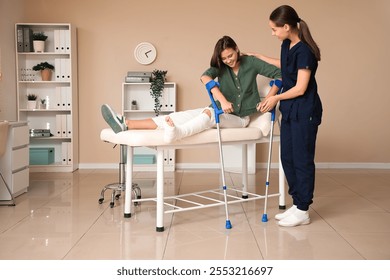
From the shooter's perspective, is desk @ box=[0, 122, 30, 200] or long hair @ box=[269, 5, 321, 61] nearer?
long hair @ box=[269, 5, 321, 61]

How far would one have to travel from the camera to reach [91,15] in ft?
17.9

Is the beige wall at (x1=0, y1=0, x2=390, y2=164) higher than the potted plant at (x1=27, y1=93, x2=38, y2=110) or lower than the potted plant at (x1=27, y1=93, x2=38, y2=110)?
higher

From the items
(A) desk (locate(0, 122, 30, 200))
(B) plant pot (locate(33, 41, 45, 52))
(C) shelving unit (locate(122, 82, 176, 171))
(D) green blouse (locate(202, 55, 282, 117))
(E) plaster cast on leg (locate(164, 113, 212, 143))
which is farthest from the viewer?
(C) shelving unit (locate(122, 82, 176, 171))

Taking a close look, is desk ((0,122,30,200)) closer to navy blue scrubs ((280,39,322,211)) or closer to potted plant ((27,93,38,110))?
potted plant ((27,93,38,110))

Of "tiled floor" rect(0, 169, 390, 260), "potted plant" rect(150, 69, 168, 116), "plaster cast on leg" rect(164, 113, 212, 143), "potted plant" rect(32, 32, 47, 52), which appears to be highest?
"potted plant" rect(32, 32, 47, 52)

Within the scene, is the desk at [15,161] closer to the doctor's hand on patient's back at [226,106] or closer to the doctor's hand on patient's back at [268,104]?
the doctor's hand on patient's back at [226,106]

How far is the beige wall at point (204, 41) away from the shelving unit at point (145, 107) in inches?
5.7

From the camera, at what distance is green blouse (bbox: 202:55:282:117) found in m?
3.15

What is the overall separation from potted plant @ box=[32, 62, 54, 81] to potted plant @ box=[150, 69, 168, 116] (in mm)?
1162

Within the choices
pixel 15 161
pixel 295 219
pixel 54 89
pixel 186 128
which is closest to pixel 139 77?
pixel 54 89

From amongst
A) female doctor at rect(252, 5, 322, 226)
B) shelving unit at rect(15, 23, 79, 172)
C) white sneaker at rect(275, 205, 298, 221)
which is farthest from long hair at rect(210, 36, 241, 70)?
shelving unit at rect(15, 23, 79, 172)

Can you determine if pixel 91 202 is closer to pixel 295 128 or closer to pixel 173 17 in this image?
pixel 295 128

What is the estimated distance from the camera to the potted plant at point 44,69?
207 inches

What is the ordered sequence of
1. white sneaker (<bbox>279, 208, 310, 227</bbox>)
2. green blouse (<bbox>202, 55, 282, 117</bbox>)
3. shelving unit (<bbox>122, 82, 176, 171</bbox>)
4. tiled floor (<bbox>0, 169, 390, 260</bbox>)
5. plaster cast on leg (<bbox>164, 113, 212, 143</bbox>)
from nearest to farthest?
1. tiled floor (<bbox>0, 169, 390, 260</bbox>)
2. plaster cast on leg (<bbox>164, 113, 212, 143</bbox>)
3. white sneaker (<bbox>279, 208, 310, 227</bbox>)
4. green blouse (<bbox>202, 55, 282, 117</bbox>)
5. shelving unit (<bbox>122, 82, 176, 171</bbox>)
